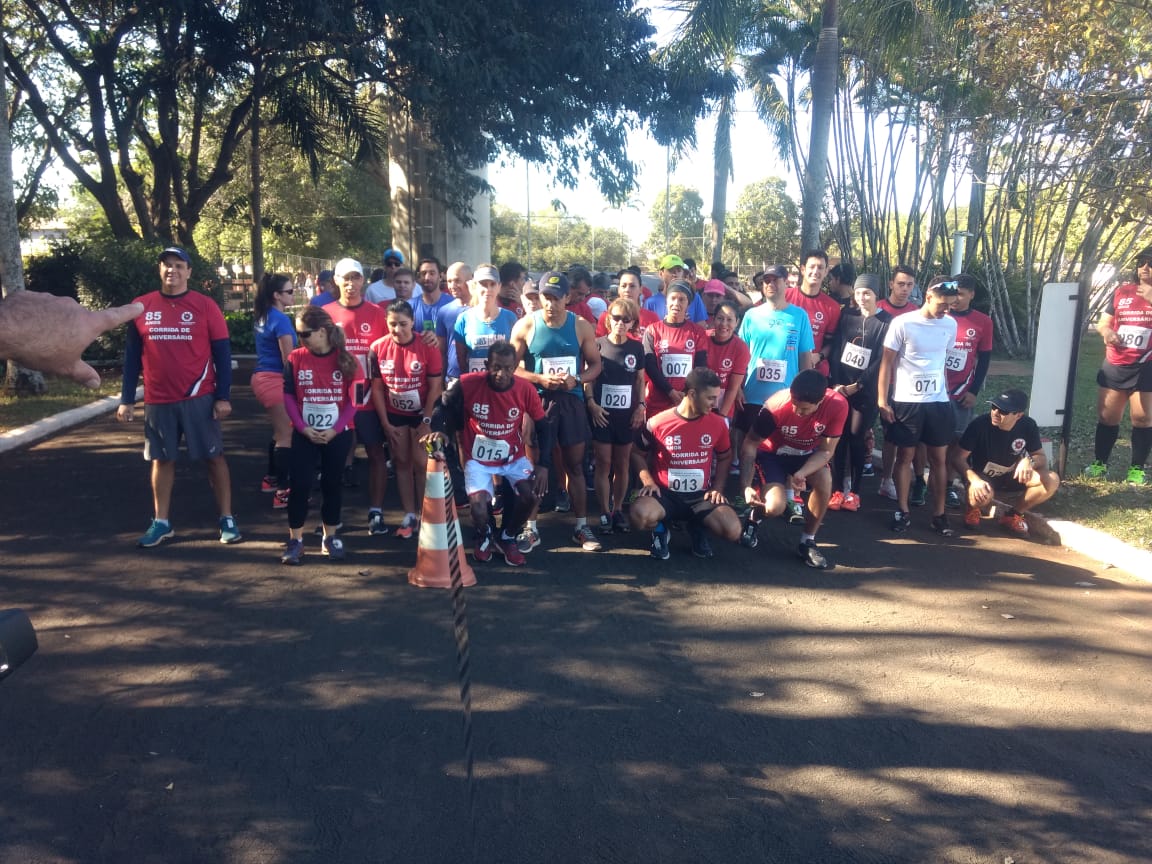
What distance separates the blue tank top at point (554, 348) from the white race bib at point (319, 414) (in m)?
1.60

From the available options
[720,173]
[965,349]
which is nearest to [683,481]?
[965,349]

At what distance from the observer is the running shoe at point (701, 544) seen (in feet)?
Answer: 21.7

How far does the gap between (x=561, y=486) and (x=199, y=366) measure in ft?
10.4

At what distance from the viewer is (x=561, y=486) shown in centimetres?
790

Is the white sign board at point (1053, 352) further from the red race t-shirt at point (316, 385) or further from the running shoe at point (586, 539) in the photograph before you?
the red race t-shirt at point (316, 385)

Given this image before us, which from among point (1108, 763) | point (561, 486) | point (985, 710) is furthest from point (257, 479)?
point (1108, 763)

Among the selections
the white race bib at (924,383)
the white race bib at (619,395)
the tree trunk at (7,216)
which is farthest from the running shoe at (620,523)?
the tree trunk at (7,216)

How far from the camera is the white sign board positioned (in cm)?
794

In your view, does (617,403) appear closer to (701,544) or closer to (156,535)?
(701,544)

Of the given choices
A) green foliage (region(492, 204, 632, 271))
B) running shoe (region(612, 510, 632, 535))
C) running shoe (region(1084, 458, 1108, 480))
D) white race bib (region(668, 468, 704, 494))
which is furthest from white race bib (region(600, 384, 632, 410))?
green foliage (region(492, 204, 632, 271))

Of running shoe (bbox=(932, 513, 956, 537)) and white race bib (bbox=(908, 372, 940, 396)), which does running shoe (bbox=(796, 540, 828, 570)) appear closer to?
running shoe (bbox=(932, 513, 956, 537))

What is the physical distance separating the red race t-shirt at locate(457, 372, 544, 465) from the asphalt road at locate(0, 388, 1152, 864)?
2.89ft

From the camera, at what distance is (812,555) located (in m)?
6.43

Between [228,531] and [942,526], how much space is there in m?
5.73
